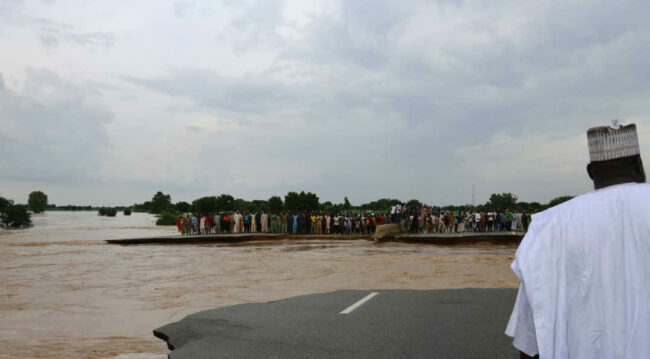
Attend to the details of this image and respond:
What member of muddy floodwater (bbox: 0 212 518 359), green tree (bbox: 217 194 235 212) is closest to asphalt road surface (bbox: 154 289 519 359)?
muddy floodwater (bbox: 0 212 518 359)

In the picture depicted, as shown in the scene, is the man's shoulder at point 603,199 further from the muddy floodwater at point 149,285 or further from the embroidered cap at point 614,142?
the muddy floodwater at point 149,285

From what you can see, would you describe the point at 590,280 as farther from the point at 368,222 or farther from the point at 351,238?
the point at 368,222

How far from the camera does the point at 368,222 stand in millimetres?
37344

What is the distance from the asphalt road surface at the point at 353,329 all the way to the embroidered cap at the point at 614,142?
3.10 meters

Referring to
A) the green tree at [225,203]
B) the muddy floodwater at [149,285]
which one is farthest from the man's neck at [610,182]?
the green tree at [225,203]

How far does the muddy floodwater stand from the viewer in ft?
23.5

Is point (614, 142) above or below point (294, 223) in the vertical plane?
above

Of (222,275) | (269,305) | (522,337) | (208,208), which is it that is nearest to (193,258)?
(222,275)

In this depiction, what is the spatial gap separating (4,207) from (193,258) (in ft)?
235

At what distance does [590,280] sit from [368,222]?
35236mm

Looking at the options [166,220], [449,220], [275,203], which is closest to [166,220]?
[166,220]

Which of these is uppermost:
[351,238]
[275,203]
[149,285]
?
[275,203]

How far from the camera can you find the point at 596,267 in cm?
227

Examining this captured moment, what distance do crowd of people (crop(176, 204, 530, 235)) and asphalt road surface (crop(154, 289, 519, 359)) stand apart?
1047 inches
